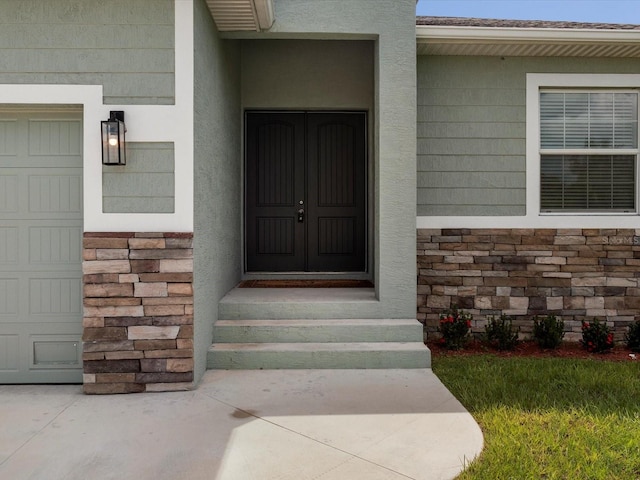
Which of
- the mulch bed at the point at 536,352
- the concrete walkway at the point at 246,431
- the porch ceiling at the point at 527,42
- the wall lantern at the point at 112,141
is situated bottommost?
the mulch bed at the point at 536,352

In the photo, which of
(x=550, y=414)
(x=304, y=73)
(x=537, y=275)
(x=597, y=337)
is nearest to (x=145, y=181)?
(x=304, y=73)

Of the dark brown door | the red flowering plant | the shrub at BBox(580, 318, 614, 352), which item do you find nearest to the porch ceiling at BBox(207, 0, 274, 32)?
the dark brown door

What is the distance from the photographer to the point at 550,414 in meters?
3.01

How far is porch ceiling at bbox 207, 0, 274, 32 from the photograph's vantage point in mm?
3785

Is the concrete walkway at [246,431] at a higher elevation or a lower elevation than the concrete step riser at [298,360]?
lower

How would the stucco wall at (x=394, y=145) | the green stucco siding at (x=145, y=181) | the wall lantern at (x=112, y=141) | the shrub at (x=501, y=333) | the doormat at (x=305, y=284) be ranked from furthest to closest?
the doormat at (x=305, y=284) → the shrub at (x=501, y=333) → the stucco wall at (x=394, y=145) → the green stucco siding at (x=145, y=181) → the wall lantern at (x=112, y=141)

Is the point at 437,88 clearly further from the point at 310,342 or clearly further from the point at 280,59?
the point at 310,342

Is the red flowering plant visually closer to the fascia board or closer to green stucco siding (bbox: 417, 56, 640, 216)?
green stucco siding (bbox: 417, 56, 640, 216)

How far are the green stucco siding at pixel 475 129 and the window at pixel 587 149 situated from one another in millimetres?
274

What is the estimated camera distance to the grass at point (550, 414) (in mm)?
2416

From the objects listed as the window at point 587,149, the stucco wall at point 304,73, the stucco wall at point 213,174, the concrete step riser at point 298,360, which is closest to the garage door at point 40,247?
the stucco wall at point 213,174

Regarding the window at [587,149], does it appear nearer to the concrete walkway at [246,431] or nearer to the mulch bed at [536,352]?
the mulch bed at [536,352]

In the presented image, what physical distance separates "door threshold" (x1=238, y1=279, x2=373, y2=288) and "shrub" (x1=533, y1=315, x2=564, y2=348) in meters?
1.84

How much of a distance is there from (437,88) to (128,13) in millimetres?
3168
